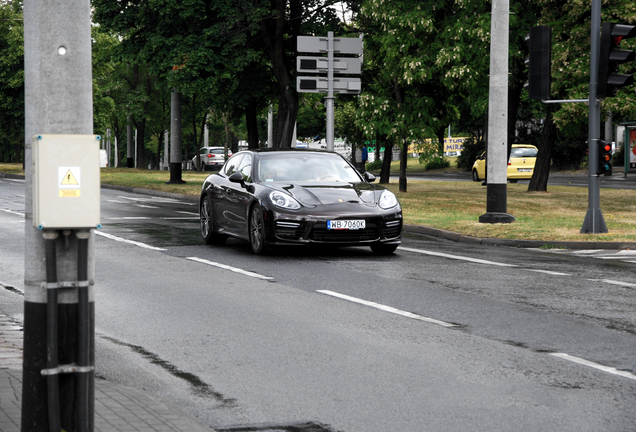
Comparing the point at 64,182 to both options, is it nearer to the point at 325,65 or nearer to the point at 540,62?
the point at 540,62

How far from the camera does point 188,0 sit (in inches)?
1208

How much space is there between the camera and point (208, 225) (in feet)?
48.6

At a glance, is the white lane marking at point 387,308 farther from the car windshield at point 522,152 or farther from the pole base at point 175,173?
the car windshield at point 522,152

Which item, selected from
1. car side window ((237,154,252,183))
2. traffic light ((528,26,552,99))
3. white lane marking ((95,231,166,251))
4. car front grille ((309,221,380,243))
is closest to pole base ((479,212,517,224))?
traffic light ((528,26,552,99))

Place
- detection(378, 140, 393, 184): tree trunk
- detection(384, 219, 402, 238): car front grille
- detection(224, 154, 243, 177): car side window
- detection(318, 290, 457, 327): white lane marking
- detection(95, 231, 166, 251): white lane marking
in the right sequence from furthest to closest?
detection(378, 140, 393, 184): tree trunk, detection(224, 154, 243, 177): car side window, detection(95, 231, 166, 251): white lane marking, detection(384, 219, 402, 238): car front grille, detection(318, 290, 457, 327): white lane marking

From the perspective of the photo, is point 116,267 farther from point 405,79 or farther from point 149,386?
point 405,79

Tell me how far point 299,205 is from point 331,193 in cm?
56

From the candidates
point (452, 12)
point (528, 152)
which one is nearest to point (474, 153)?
point (528, 152)

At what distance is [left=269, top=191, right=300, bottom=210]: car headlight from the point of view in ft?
41.9

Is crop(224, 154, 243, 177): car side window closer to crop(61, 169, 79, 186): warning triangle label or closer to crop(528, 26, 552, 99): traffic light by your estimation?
crop(528, 26, 552, 99): traffic light

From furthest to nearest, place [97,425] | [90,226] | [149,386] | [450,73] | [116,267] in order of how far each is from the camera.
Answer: [450,73] < [116,267] < [149,386] < [97,425] < [90,226]

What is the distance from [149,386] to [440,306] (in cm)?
376

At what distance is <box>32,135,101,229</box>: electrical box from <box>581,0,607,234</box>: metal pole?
43.7 feet

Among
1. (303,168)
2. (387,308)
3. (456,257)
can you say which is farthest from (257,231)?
(387,308)
